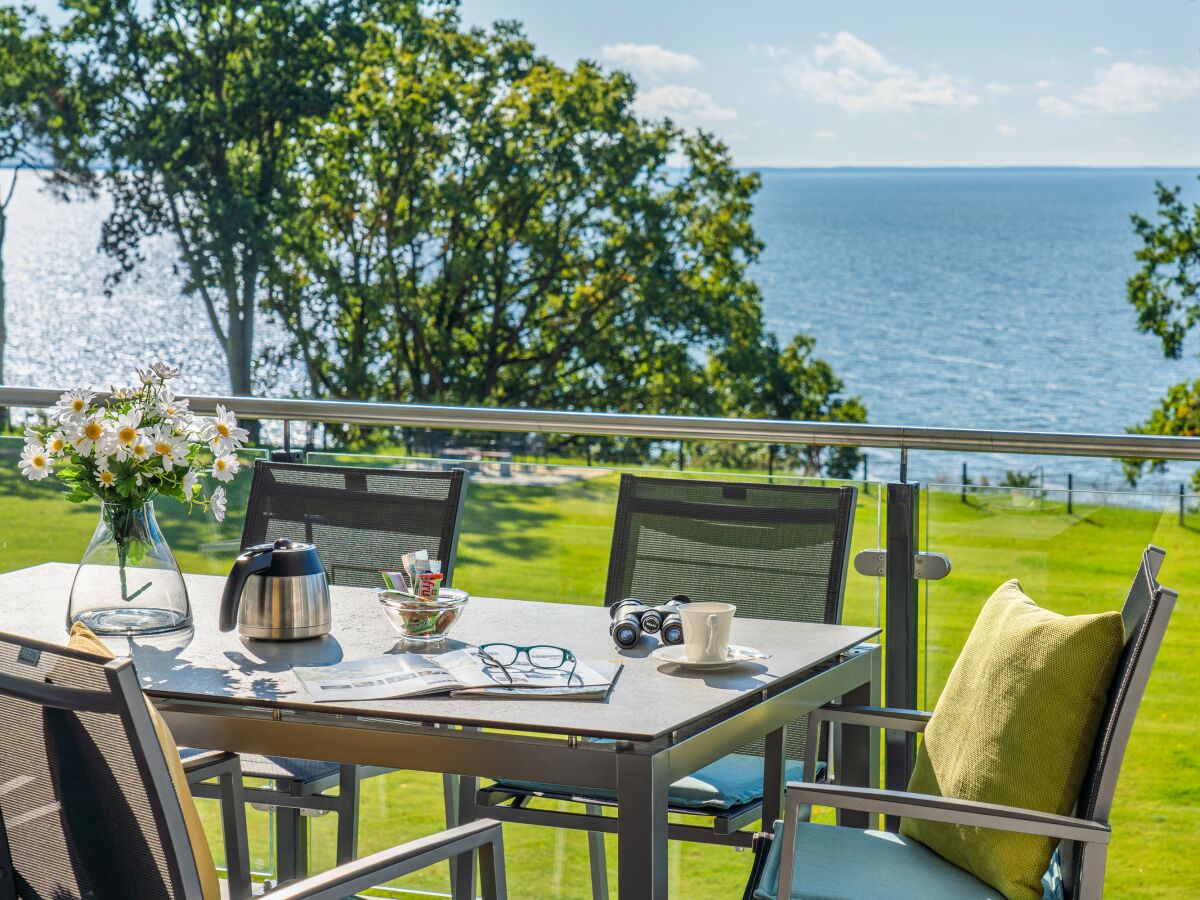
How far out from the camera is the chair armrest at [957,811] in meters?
1.82

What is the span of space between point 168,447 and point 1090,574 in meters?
1.89

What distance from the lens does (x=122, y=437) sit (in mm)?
2199

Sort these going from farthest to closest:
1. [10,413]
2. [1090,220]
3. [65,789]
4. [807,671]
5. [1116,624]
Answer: [1090,220] < [10,413] < [807,671] < [1116,624] < [65,789]

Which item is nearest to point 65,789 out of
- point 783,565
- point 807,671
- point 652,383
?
point 807,671

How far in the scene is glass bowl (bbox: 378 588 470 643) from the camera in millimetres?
2232

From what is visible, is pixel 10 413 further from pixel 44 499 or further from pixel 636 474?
pixel 636 474

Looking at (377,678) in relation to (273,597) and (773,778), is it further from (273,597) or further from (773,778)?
(773,778)

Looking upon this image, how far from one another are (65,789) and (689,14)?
107 feet

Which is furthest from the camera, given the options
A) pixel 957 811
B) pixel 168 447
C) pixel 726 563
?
pixel 726 563

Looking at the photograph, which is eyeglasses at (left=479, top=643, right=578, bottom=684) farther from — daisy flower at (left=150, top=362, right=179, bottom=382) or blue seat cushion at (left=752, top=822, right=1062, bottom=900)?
daisy flower at (left=150, top=362, right=179, bottom=382)

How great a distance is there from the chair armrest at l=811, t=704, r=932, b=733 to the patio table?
4 cm

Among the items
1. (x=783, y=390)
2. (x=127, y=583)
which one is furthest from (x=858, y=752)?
(x=783, y=390)

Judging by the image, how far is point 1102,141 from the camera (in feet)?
117

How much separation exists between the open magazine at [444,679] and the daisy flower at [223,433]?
0.46m
